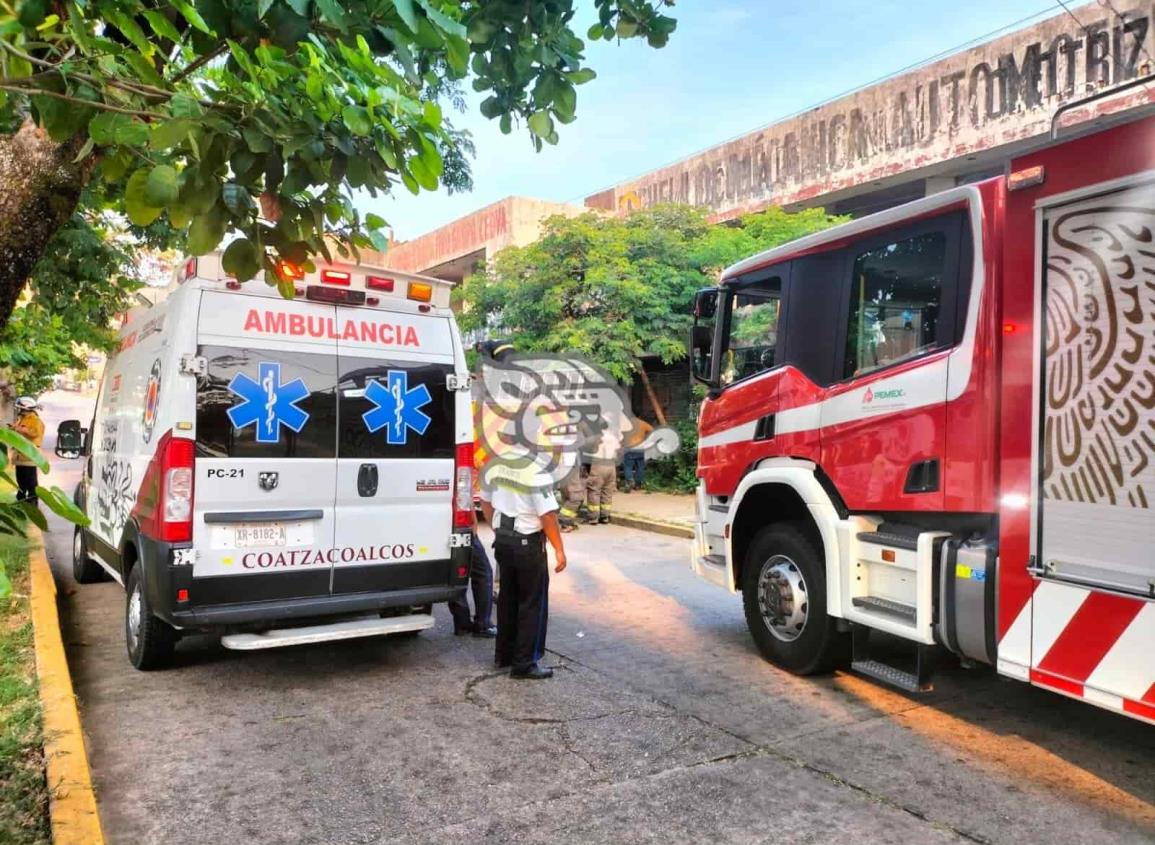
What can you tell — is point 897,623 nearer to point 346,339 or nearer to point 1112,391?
point 1112,391

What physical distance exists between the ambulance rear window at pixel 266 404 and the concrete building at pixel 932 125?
25.4ft

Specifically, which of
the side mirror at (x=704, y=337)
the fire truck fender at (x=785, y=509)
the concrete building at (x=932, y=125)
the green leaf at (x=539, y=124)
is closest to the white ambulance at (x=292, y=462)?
the side mirror at (x=704, y=337)

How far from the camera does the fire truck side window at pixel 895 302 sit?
4.35 meters

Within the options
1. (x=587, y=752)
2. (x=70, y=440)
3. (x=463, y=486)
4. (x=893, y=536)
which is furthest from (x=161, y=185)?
(x=70, y=440)

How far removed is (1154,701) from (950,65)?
35.3 ft

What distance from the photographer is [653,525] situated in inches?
465

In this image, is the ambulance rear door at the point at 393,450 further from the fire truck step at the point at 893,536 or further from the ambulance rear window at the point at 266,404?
the fire truck step at the point at 893,536

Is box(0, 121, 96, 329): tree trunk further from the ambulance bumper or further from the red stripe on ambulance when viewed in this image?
the ambulance bumper

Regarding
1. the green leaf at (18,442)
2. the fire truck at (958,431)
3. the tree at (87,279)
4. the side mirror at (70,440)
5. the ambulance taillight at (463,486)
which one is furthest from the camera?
the tree at (87,279)

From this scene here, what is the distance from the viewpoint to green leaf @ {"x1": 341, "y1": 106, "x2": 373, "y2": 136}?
6.88 feet

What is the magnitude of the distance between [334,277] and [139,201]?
9.50ft

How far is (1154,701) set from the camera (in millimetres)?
3139

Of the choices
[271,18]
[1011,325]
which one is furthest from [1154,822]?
[271,18]

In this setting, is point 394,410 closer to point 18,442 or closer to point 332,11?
point 332,11
